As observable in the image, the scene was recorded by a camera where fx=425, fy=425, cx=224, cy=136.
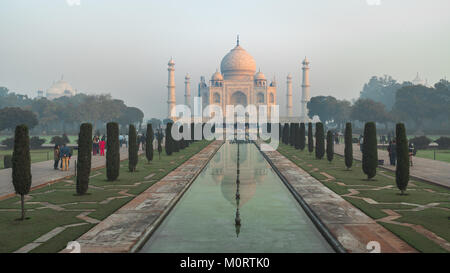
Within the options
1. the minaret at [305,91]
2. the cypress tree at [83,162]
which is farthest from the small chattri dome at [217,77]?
the cypress tree at [83,162]

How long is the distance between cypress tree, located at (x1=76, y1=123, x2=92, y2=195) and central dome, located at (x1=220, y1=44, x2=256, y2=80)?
7252 centimetres

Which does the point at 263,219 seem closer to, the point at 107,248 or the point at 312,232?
the point at 312,232

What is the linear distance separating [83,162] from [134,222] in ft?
12.9

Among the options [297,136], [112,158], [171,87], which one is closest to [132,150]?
[112,158]

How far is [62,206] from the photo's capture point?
9.72 m

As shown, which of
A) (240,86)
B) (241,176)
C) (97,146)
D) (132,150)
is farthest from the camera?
(240,86)

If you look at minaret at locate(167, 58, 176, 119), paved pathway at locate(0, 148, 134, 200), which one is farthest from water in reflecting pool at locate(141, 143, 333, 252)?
minaret at locate(167, 58, 176, 119)

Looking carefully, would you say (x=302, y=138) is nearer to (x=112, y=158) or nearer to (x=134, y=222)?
(x=112, y=158)

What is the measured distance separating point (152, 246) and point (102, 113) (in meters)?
55.2

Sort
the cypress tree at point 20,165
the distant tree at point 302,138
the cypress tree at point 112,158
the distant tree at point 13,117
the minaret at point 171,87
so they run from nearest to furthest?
1. the cypress tree at point 20,165
2. the cypress tree at point 112,158
3. the distant tree at point 302,138
4. the distant tree at point 13,117
5. the minaret at point 171,87

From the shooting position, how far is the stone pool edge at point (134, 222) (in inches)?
258

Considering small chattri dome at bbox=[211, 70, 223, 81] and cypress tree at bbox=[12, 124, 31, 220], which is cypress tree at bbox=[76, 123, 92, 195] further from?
small chattri dome at bbox=[211, 70, 223, 81]

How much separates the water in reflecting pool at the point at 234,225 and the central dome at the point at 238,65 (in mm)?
70811

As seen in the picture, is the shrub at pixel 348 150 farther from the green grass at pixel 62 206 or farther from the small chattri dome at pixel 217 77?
the small chattri dome at pixel 217 77
